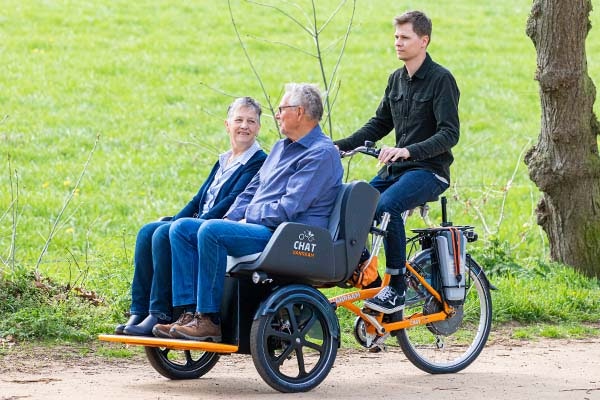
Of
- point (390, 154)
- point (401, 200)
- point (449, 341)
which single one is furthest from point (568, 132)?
point (390, 154)

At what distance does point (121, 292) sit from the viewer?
27.5ft

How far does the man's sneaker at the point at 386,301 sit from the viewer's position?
6777 millimetres

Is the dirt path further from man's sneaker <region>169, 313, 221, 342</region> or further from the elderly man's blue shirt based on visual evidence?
the elderly man's blue shirt

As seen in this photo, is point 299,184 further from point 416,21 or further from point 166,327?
point 416,21

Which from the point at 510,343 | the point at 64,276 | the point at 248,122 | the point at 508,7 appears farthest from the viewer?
the point at 508,7

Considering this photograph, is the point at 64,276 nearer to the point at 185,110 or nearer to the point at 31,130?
the point at 31,130

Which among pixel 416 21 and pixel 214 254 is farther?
pixel 416 21

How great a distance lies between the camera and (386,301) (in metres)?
6.80

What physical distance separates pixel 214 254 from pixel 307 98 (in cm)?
99

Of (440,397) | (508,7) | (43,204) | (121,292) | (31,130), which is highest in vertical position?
(508,7)

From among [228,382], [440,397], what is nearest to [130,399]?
[228,382]

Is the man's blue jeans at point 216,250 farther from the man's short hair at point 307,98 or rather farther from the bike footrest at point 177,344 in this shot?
the man's short hair at point 307,98

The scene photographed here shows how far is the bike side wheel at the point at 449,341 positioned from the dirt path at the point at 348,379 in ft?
0.29

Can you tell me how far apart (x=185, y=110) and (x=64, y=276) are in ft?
23.8
